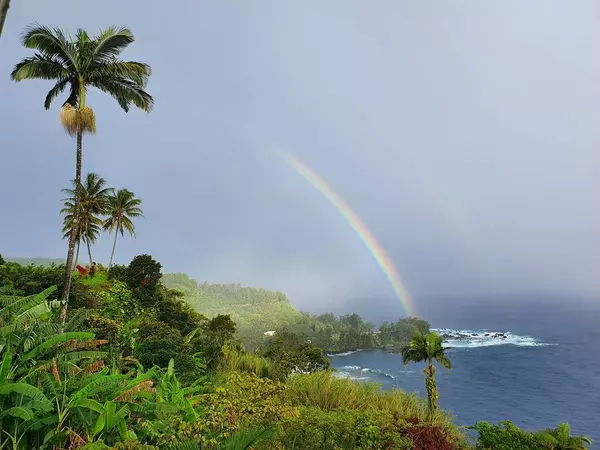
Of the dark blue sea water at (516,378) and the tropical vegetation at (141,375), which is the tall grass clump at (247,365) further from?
the dark blue sea water at (516,378)

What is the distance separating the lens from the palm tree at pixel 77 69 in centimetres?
1318

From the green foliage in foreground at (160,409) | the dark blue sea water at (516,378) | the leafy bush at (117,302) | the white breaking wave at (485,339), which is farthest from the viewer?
the white breaking wave at (485,339)

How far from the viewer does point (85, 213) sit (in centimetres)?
3198

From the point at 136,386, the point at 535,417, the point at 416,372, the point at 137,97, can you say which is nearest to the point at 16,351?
the point at 136,386

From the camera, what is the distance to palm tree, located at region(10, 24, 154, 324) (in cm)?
1318

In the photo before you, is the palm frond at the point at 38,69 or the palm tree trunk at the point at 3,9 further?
the palm frond at the point at 38,69

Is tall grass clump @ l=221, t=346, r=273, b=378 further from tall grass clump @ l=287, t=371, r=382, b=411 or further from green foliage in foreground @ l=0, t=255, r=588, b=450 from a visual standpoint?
tall grass clump @ l=287, t=371, r=382, b=411

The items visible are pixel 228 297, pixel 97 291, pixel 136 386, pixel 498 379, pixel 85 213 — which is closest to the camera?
pixel 136 386

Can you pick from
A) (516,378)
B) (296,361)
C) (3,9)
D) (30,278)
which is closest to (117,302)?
→ (30,278)

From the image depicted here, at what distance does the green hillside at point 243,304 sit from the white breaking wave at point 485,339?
62780 millimetres

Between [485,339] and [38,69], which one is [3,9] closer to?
[38,69]

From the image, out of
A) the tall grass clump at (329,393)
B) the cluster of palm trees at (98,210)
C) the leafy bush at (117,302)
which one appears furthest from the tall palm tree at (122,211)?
the tall grass clump at (329,393)

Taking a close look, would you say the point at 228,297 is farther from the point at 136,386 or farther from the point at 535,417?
the point at 136,386

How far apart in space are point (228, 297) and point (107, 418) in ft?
539
